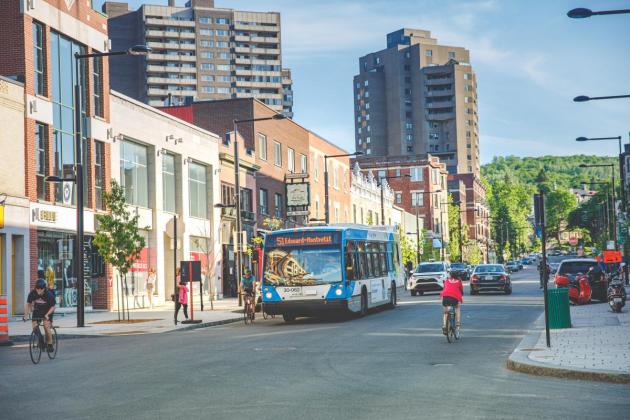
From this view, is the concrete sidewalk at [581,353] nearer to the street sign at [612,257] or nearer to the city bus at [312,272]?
the city bus at [312,272]

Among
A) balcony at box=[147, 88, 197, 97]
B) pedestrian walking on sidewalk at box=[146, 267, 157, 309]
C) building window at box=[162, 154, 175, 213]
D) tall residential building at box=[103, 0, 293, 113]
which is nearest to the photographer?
pedestrian walking on sidewalk at box=[146, 267, 157, 309]

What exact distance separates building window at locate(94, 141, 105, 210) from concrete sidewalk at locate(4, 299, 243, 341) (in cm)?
465

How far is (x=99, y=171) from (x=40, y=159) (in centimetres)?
431

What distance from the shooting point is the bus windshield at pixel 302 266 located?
27.8 meters

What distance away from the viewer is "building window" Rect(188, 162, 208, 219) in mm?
47875

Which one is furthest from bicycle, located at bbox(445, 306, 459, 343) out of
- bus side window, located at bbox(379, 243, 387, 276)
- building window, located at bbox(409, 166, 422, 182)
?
building window, located at bbox(409, 166, 422, 182)

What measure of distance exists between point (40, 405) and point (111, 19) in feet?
432

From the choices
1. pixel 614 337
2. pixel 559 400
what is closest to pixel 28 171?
pixel 614 337

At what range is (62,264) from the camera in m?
35.3

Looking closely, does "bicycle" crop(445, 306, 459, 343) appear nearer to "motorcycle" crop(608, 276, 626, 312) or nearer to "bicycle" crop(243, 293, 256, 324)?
"motorcycle" crop(608, 276, 626, 312)

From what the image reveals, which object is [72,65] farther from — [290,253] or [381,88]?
[381,88]

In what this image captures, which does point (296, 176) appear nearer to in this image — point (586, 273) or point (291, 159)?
point (291, 159)

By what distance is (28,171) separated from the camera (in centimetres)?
3266

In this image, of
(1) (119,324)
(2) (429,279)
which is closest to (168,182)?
(2) (429,279)
